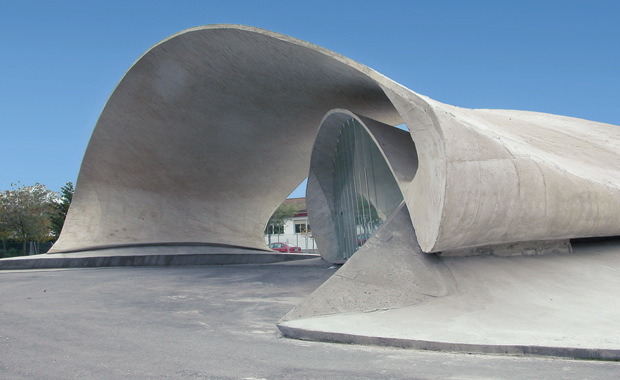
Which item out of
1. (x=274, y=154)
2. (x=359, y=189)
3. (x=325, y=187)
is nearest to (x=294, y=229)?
(x=274, y=154)

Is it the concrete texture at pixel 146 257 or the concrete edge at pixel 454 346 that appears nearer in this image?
the concrete edge at pixel 454 346

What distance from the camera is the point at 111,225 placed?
20.8 meters

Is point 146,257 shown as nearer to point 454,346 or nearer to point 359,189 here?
point 359,189

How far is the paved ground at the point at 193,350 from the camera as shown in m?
4.25

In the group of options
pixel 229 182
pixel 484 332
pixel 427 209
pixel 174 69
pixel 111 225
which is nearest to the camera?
pixel 484 332

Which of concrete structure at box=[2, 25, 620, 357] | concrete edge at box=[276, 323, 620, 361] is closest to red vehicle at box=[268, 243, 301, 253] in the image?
concrete structure at box=[2, 25, 620, 357]

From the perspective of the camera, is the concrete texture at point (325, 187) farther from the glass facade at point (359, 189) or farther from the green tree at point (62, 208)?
the green tree at point (62, 208)

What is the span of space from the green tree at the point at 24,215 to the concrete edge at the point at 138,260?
69.0ft

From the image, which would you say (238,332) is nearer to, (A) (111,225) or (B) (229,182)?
(A) (111,225)

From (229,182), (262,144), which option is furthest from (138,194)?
(262,144)

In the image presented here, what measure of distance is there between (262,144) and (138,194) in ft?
20.2

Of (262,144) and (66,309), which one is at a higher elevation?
(262,144)

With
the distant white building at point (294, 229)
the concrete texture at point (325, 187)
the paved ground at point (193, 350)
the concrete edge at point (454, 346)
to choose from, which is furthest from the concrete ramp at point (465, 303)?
the distant white building at point (294, 229)

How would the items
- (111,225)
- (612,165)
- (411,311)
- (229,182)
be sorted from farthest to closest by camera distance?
(229,182), (111,225), (612,165), (411,311)
